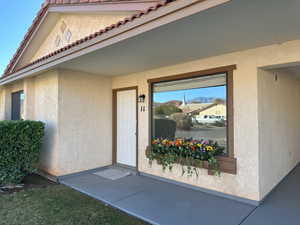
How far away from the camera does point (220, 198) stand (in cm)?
357

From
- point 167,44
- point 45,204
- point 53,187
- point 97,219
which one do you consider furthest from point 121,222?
point 167,44

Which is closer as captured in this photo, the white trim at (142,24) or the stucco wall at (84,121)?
the white trim at (142,24)

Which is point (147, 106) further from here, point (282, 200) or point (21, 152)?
point (282, 200)

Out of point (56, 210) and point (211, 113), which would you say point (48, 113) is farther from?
point (211, 113)

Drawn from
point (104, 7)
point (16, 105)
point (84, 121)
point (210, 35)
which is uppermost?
point (104, 7)

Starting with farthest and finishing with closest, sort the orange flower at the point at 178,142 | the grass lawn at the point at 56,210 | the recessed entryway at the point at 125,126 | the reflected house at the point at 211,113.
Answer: the recessed entryway at the point at 125,126 → the orange flower at the point at 178,142 → the reflected house at the point at 211,113 → the grass lawn at the point at 56,210

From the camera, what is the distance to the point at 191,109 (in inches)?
167

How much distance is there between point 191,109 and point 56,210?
3.10 metres

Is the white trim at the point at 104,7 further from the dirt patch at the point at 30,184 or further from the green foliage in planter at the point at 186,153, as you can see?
the dirt patch at the point at 30,184

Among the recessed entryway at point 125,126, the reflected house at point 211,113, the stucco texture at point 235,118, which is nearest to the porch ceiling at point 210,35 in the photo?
the stucco texture at point 235,118

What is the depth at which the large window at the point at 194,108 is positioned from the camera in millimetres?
3682

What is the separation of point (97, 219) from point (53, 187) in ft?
6.01

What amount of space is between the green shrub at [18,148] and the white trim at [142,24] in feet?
5.18

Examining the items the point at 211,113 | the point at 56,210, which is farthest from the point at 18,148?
the point at 211,113
